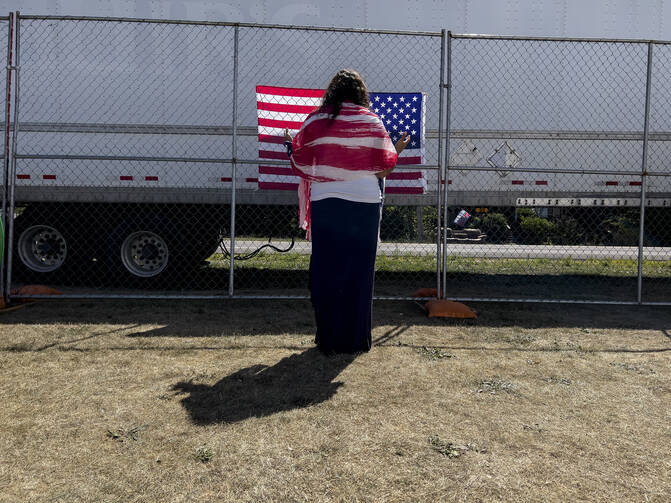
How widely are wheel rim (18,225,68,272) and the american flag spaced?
111 inches

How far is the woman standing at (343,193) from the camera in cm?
358

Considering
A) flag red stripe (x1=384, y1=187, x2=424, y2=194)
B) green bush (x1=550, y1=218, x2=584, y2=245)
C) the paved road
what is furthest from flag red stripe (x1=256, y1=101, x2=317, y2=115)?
the paved road

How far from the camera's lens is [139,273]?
22.2 ft

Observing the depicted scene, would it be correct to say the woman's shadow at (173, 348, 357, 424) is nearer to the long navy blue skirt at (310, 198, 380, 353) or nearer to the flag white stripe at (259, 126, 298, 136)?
the long navy blue skirt at (310, 198, 380, 353)

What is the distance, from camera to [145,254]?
270 inches

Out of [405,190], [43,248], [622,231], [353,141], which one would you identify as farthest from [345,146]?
[622,231]

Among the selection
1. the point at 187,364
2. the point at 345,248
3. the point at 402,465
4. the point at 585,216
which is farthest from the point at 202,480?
the point at 585,216

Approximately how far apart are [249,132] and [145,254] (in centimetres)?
208

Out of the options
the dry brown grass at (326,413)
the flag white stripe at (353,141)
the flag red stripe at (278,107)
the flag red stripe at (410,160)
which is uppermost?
the flag red stripe at (278,107)

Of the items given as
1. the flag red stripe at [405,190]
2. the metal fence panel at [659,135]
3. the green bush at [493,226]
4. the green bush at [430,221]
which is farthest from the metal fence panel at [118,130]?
the green bush at [493,226]

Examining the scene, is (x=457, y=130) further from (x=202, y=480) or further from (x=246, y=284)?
(x=202, y=480)

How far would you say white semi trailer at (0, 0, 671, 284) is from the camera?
632 centimetres

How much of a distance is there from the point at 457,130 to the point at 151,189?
12.6 feet

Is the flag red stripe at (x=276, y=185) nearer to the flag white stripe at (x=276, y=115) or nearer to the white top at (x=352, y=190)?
the flag white stripe at (x=276, y=115)
